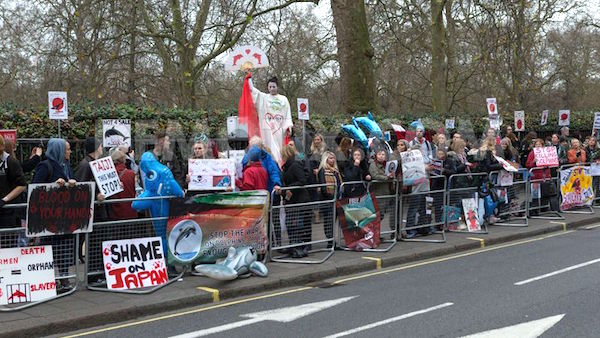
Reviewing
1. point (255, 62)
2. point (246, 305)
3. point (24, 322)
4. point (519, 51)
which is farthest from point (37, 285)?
point (519, 51)

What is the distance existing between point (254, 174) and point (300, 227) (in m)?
1.19

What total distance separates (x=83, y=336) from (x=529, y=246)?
821 centimetres

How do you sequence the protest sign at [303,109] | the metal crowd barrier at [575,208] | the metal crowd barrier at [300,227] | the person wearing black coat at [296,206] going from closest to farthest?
the metal crowd barrier at [300,227]
the person wearing black coat at [296,206]
the protest sign at [303,109]
the metal crowd barrier at [575,208]

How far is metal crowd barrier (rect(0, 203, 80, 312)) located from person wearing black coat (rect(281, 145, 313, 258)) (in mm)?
3325

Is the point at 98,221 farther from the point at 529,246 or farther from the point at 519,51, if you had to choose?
the point at 519,51

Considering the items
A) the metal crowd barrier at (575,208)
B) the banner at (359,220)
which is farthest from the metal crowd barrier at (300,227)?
the metal crowd barrier at (575,208)

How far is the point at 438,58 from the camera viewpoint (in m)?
28.8

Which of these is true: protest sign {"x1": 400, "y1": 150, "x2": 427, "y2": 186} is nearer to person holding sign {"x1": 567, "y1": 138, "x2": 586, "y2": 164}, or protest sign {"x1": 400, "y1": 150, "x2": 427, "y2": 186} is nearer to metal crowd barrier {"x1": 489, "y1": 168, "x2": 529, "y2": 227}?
metal crowd barrier {"x1": 489, "y1": 168, "x2": 529, "y2": 227}

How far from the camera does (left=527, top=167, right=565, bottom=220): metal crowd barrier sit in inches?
582

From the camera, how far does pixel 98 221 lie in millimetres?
8227

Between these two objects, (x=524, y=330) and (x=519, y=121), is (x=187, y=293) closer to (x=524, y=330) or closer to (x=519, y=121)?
(x=524, y=330)

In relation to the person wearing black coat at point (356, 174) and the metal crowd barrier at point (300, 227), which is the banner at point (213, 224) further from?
the person wearing black coat at point (356, 174)

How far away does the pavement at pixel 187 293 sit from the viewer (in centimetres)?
662

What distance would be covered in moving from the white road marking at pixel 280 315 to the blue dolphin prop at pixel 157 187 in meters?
2.03
